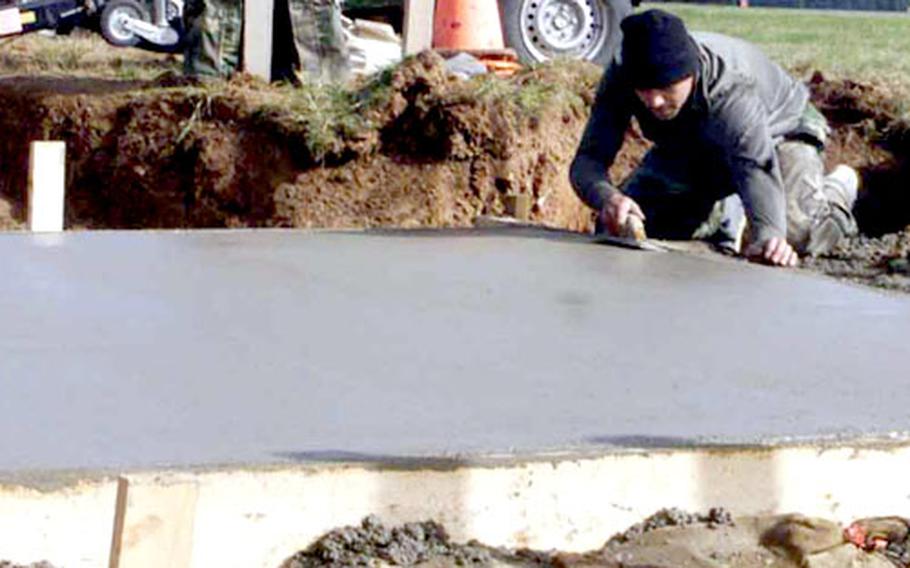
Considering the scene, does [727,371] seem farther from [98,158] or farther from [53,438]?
[98,158]

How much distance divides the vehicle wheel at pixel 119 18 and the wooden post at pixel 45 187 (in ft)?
27.3

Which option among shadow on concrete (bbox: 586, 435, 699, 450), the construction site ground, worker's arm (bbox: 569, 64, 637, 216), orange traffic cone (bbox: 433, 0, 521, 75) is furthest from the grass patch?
shadow on concrete (bbox: 586, 435, 699, 450)

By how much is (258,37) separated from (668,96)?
165 inches

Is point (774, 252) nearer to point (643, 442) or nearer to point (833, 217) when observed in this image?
point (833, 217)

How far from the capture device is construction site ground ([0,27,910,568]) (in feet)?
34.1

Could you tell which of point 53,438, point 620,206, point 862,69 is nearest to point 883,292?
point 620,206

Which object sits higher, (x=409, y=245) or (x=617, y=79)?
(x=617, y=79)

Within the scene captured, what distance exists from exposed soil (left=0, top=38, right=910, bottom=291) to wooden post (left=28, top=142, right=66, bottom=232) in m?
2.68

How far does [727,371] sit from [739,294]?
1225 mm

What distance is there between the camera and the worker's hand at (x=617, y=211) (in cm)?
739

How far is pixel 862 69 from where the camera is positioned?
1321cm

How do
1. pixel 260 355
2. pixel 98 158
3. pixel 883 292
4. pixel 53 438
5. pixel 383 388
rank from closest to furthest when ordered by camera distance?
pixel 53 438 → pixel 383 388 → pixel 260 355 → pixel 883 292 → pixel 98 158

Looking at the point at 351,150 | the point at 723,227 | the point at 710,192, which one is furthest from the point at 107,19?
the point at 710,192

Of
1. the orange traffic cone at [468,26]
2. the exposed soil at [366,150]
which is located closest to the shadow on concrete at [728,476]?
the exposed soil at [366,150]
